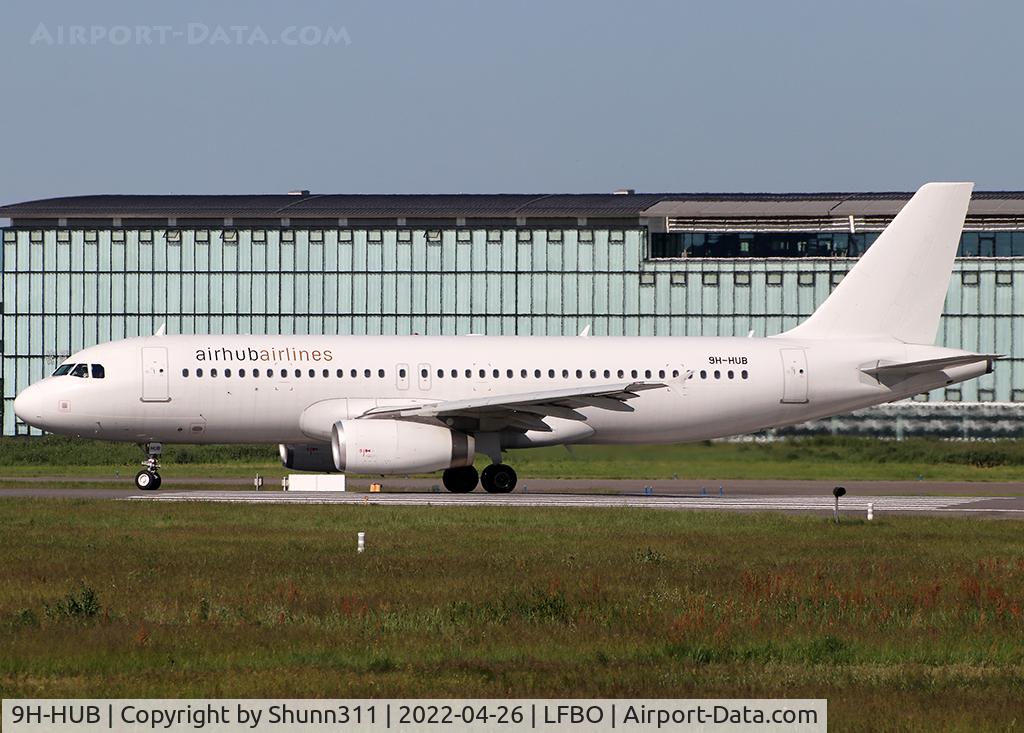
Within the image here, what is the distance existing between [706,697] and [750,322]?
68783 mm

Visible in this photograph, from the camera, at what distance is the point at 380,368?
144ft

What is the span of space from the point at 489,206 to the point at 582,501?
4621 centimetres

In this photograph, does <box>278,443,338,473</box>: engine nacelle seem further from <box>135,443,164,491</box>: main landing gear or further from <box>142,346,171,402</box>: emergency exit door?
<box>142,346,171,402</box>: emergency exit door

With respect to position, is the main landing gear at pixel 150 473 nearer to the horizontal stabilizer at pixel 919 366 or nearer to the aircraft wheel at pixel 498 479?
the aircraft wheel at pixel 498 479

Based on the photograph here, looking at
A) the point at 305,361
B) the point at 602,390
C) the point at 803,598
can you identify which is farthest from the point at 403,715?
the point at 305,361

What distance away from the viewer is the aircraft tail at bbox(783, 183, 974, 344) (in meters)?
47.2

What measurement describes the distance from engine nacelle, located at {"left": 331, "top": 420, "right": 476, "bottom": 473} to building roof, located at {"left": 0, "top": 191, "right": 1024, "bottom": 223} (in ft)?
139

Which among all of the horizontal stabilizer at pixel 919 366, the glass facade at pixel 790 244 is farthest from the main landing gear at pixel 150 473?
the glass facade at pixel 790 244

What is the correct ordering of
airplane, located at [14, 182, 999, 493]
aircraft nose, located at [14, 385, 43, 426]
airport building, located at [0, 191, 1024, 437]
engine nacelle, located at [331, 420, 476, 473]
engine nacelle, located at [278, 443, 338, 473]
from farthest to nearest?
airport building, located at [0, 191, 1024, 437] → engine nacelle, located at [278, 443, 338, 473] → aircraft nose, located at [14, 385, 43, 426] → airplane, located at [14, 182, 999, 493] → engine nacelle, located at [331, 420, 476, 473]

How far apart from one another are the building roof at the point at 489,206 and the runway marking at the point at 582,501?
40117 millimetres

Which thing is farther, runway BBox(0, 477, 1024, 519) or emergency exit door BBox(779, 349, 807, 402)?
emergency exit door BBox(779, 349, 807, 402)

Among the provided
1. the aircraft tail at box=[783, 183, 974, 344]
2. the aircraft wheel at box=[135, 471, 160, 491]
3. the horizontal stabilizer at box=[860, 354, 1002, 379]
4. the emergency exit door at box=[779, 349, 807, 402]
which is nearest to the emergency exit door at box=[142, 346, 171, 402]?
the aircraft wheel at box=[135, 471, 160, 491]

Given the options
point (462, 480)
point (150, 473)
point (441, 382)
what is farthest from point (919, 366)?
point (150, 473)

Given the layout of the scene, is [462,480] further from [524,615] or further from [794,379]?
[524,615]
